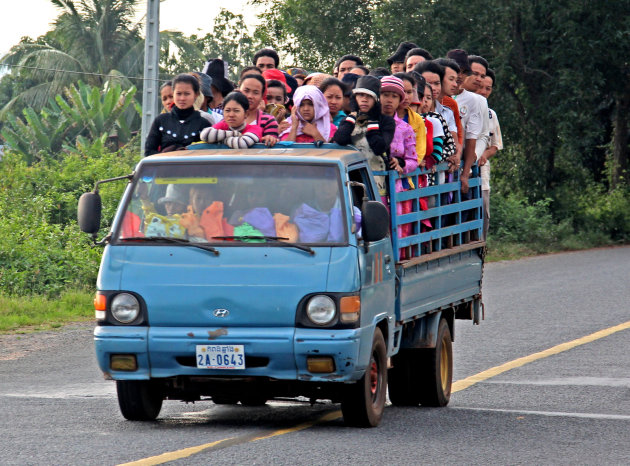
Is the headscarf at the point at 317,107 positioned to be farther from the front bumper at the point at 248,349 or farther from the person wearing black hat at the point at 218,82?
the person wearing black hat at the point at 218,82

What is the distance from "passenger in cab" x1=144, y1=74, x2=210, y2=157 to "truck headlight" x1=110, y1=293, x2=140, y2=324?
6.43ft

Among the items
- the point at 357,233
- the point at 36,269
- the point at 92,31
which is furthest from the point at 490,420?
the point at 92,31

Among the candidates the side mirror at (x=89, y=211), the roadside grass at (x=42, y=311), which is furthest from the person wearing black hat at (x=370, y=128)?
the roadside grass at (x=42, y=311)

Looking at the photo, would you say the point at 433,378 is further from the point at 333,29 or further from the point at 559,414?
the point at 333,29

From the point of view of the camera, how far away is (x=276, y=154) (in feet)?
26.0

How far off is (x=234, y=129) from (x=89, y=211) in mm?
1352

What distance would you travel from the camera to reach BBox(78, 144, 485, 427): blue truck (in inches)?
285

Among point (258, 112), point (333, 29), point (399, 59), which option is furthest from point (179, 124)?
point (333, 29)

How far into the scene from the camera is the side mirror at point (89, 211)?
310 inches

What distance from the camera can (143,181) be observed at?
25.9 ft

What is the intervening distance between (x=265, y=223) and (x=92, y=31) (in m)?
44.4

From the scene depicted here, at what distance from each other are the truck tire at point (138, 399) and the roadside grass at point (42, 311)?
632 cm

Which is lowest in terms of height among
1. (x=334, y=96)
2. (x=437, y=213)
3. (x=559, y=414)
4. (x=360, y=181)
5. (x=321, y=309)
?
(x=559, y=414)

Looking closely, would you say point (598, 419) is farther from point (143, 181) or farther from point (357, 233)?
point (143, 181)
